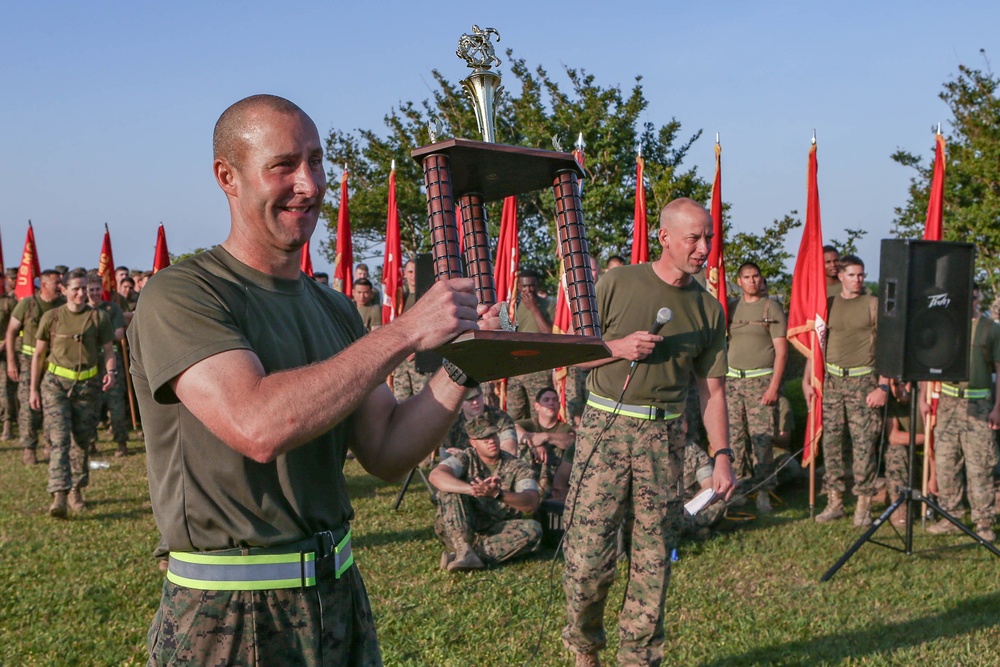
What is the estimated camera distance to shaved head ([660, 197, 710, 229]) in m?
5.34

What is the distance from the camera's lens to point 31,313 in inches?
529

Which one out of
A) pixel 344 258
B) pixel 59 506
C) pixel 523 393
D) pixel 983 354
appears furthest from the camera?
pixel 344 258

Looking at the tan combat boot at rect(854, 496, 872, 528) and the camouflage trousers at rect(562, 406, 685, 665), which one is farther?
the tan combat boot at rect(854, 496, 872, 528)

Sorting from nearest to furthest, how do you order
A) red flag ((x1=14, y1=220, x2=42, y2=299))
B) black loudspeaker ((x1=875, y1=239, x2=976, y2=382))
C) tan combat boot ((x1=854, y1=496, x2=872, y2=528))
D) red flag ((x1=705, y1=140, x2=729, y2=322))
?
1. black loudspeaker ((x1=875, y1=239, x2=976, y2=382))
2. tan combat boot ((x1=854, y1=496, x2=872, y2=528))
3. red flag ((x1=705, y1=140, x2=729, y2=322))
4. red flag ((x1=14, y1=220, x2=42, y2=299))

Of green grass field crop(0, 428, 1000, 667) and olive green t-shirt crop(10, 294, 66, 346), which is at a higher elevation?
olive green t-shirt crop(10, 294, 66, 346)

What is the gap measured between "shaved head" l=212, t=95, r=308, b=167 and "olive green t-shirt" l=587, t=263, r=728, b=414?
11.4 feet

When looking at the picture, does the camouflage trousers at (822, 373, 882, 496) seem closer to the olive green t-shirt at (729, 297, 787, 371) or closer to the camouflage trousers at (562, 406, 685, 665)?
the olive green t-shirt at (729, 297, 787, 371)

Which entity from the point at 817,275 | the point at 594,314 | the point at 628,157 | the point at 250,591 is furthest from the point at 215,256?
the point at 628,157

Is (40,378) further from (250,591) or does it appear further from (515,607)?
(250,591)

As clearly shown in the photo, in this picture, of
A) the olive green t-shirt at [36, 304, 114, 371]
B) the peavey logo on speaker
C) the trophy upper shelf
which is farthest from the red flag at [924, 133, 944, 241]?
the olive green t-shirt at [36, 304, 114, 371]

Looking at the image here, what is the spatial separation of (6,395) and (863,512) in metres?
13.0

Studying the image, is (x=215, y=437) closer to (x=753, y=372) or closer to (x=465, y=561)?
(x=465, y=561)

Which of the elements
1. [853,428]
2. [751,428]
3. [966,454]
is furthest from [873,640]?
[751,428]

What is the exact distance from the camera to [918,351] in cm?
830
